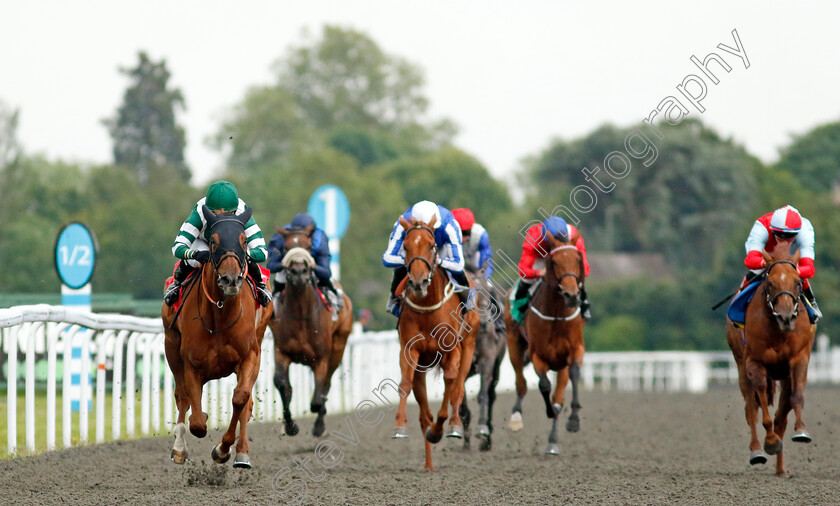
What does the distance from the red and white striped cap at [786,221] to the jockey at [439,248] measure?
2.49 m

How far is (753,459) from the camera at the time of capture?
899 cm

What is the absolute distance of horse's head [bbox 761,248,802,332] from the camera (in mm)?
8648

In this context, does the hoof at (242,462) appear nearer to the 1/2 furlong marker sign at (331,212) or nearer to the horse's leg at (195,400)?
the horse's leg at (195,400)

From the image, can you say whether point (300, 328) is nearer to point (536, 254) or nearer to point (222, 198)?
point (536, 254)

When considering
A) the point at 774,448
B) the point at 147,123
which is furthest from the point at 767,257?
the point at 147,123

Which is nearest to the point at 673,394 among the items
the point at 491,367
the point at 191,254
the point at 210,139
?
the point at 491,367

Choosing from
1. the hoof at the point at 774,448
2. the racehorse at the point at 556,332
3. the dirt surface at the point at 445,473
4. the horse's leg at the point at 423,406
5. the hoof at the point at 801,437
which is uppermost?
the racehorse at the point at 556,332

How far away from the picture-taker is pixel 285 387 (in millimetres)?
10953

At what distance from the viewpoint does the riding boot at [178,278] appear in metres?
8.43

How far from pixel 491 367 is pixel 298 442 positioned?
2.19m

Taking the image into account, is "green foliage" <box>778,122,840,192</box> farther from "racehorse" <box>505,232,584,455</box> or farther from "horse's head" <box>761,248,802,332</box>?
"horse's head" <box>761,248,802,332</box>

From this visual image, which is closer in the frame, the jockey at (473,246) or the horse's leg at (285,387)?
the horse's leg at (285,387)

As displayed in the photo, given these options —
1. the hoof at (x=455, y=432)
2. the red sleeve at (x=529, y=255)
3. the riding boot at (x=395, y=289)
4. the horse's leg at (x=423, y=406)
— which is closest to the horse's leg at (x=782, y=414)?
the hoof at (x=455, y=432)

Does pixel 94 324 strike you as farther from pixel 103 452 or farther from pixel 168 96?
pixel 168 96
